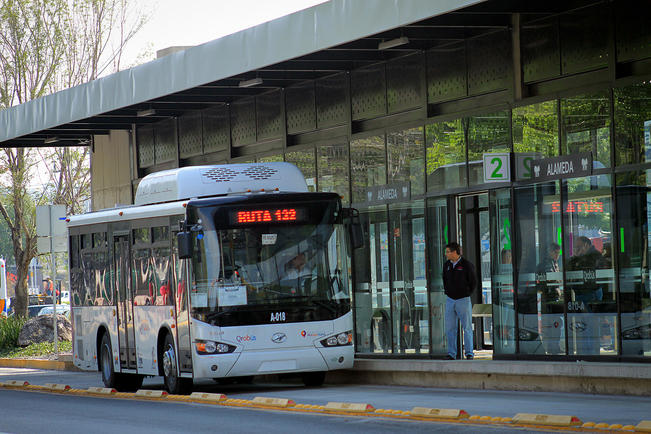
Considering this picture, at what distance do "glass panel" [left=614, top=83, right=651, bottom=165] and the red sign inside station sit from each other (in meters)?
0.74

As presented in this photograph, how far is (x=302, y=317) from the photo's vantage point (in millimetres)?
18016

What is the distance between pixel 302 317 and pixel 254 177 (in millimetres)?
2661

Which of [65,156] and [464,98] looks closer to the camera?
[464,98]

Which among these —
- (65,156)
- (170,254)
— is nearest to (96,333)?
(170,254)

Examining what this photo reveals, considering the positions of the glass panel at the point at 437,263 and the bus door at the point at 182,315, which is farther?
the glass panel at the point at 437,263

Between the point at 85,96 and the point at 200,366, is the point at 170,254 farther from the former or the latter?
the point at 85,96

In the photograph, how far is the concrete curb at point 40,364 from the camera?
2922 centimetres

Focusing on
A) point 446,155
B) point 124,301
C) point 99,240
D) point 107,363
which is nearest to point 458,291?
point 446,155

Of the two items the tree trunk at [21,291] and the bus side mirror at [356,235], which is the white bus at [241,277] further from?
the tree trunk at [21,291]

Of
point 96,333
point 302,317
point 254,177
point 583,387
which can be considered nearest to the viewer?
point 583,387

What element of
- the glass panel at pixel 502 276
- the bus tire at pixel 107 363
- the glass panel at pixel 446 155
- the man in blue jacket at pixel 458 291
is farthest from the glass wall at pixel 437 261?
the bus tire at pixel 107 363

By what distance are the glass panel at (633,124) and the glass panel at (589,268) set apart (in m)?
0.57

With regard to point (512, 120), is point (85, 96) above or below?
above

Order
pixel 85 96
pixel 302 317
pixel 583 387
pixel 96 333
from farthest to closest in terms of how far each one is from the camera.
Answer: pixel 85 96 < pixel 96 333 < pixel 302 317 < pixel 583 387
